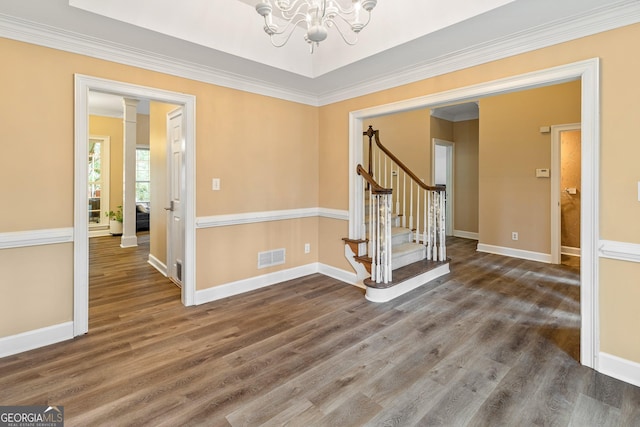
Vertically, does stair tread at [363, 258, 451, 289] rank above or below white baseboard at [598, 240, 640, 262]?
below

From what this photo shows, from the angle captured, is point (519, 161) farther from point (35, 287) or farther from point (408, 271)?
point (35, 287)

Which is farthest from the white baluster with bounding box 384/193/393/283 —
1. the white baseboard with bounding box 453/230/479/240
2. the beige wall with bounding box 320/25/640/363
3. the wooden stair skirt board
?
the white baseboard with bounding box 453/230/479/240

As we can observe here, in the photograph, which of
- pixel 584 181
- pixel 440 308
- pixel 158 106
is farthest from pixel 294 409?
pixel 158 106

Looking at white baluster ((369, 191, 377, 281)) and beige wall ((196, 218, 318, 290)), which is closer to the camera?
beige wall ((196, 218, 318, 290))

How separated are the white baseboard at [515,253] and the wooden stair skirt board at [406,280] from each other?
5.76ft

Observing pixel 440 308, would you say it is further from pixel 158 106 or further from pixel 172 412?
pixel 158 106

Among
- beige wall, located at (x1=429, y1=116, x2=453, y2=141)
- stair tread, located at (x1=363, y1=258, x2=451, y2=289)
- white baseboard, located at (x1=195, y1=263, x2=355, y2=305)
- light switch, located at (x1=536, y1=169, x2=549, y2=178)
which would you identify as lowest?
white baseboard, located at (x1=195, y1=263, x2=355, y2=305)

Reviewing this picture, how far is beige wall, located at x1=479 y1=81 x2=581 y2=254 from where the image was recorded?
16.1 ft

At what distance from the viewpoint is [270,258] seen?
156 inches

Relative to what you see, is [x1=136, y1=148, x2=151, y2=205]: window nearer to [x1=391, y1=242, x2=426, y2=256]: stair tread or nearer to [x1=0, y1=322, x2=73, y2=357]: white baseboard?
[x1=0, y1=322, x2=73, y2=357]: white baseboard

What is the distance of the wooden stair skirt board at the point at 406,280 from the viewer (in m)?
3.42

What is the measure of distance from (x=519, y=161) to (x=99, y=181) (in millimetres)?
9191

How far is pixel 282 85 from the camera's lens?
12.5 feet

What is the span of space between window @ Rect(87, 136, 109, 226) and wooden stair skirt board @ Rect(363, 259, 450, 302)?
7.29 metres
